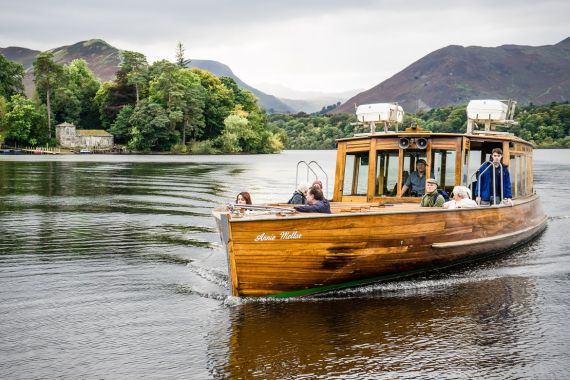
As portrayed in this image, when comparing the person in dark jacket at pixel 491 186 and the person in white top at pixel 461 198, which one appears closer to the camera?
the person in white top at pixel 461 198

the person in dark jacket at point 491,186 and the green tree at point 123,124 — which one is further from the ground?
the green tree at point 123,124

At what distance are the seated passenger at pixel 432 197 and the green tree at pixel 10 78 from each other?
123 meters

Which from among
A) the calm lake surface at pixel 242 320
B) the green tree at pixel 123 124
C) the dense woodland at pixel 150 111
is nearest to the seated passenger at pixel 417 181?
the calm lake surface at pixel 242 320

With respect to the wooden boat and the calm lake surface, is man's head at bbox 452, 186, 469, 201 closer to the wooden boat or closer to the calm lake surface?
the wooden boat

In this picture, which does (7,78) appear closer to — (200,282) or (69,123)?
(69,123)

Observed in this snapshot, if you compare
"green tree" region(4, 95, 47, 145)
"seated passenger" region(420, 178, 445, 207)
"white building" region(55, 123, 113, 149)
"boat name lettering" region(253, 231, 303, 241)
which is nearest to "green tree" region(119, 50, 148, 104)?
"white building" region(55, 123, 113, 149)

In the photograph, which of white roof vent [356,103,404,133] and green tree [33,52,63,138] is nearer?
white roof vent [356,103,404,133]

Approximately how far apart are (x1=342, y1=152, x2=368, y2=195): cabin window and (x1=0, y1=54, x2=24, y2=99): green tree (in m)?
121

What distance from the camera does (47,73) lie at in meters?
117

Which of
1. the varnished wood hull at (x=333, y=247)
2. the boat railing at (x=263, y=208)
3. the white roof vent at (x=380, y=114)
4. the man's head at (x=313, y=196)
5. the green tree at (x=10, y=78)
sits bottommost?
the varnished wood hull at (x=333, y=247)

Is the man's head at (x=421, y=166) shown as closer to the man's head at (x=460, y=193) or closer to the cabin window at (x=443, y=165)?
the cabin window at (x=443, y=165)

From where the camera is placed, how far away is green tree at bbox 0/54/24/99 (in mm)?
122750

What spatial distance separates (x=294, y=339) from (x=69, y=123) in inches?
4687

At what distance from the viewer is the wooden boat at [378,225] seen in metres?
10.3
